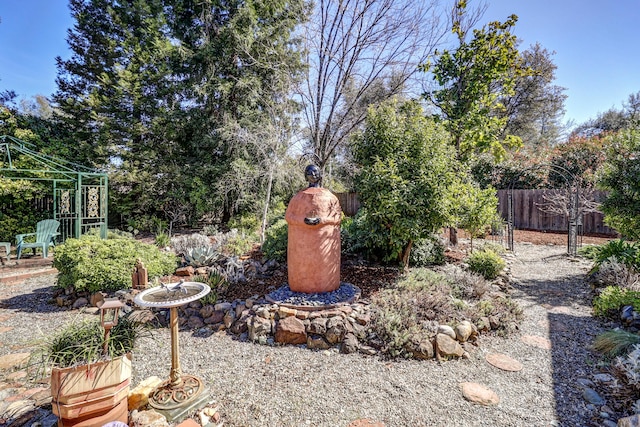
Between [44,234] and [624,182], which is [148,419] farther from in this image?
[44,234]

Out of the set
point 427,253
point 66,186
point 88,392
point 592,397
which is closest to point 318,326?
point 88,392

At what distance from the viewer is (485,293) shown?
4.73 metres

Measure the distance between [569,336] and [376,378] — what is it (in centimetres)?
274

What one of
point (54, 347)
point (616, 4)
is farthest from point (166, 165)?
point (616, 4)

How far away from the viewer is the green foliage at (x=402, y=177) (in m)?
4.60

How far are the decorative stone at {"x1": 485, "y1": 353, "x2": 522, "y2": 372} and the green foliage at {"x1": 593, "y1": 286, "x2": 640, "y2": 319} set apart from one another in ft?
6.84

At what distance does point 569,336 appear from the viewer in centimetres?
370

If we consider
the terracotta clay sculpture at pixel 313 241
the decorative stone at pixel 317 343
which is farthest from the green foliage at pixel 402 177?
the decorative stone at pixel 317 343

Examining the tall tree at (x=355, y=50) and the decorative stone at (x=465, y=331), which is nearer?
the decorative stone at (x=465, y=331)

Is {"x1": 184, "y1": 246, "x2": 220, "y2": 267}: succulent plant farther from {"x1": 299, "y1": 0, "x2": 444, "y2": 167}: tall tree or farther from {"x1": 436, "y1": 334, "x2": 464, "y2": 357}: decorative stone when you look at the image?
{"x1": 299, "y1": 0, "x2": 444, "y2": 167}: tall tree

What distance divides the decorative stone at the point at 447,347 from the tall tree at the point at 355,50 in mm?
6239

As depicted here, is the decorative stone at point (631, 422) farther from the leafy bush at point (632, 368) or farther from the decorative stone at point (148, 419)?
the decorative stone at point (148, 419)

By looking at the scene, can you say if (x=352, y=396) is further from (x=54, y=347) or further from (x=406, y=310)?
(x=54, y=347)

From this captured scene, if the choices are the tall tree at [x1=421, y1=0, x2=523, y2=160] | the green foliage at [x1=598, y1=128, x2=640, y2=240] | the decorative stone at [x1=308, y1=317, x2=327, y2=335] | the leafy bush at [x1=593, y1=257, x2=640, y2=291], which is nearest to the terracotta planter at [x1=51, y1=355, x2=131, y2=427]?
the decorative stone at [x1=308, y1=317, x2=327, y2=335]
